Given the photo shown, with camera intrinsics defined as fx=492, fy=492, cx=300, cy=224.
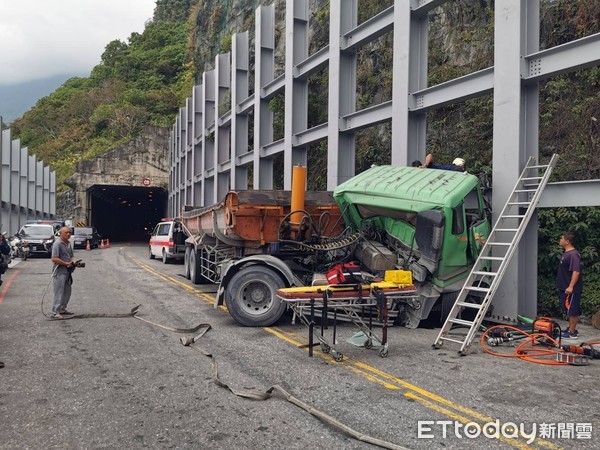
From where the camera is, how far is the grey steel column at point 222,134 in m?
28.3

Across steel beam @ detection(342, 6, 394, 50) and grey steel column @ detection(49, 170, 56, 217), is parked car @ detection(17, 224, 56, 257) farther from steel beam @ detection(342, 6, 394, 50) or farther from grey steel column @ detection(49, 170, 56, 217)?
grey steel column @ detection(49, 170, 56, 217)

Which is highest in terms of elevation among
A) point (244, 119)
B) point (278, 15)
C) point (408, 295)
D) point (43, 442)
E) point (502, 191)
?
point (278, 15)

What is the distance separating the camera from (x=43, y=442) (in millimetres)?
4086

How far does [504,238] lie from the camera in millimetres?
9438

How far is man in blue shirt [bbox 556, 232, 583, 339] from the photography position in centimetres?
785

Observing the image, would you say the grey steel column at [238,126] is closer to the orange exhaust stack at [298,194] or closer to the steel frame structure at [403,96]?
the steel frame structure at [403,96]

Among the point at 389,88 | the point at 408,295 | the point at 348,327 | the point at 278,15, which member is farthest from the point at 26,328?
the point at 278,15

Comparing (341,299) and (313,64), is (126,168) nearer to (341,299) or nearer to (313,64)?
(313,64)

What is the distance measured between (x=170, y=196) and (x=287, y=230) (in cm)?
3980

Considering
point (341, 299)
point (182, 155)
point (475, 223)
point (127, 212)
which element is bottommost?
point (341, 299)

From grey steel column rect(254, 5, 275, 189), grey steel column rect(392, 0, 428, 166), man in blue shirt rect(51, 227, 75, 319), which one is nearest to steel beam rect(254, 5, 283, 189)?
grey steel column rect(254, 5, 275, 189)

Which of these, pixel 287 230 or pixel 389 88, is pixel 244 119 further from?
pixel 287 230

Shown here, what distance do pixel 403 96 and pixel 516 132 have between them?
12.2 feet

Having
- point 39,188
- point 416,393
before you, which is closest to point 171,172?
point 39,188
